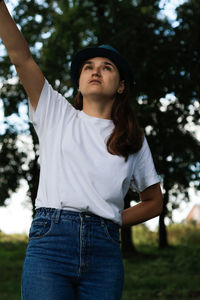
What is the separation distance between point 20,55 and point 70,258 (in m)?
1.15

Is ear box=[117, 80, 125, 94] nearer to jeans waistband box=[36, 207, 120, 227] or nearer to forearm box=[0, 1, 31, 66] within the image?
forearm box=[0, 1, 31, 66]

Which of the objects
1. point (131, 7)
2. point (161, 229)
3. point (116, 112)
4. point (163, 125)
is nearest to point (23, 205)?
point (161, 229)

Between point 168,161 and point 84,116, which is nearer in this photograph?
point 84,116

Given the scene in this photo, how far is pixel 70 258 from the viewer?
7.74ft

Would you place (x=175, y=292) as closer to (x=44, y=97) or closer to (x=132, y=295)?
(x=132, y=295)

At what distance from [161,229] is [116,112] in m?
18.1

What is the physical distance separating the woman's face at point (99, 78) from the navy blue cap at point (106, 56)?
1.2 inches

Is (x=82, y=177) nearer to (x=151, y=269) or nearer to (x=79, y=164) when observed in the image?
(x=79, y=164)

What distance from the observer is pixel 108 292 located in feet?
8.10

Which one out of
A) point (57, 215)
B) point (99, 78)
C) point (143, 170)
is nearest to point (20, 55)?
point (99, 78)

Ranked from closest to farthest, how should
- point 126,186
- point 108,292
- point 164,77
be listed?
point 108,292 < point 126,186 < point 164,77

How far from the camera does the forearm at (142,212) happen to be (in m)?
3.13

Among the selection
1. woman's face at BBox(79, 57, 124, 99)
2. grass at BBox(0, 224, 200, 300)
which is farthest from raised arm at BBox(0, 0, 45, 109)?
grass at BBox(0, 224, 200, 300)

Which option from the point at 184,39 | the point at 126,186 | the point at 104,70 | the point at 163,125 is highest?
the point at 184,39
